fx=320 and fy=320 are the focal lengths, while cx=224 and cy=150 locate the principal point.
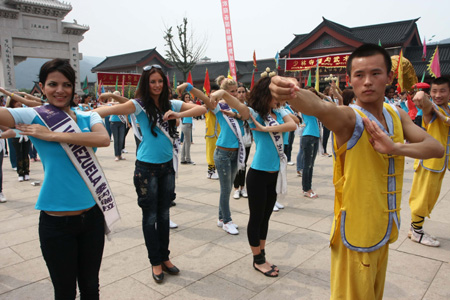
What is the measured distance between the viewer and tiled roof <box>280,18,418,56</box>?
25062mm

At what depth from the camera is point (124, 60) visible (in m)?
50.1

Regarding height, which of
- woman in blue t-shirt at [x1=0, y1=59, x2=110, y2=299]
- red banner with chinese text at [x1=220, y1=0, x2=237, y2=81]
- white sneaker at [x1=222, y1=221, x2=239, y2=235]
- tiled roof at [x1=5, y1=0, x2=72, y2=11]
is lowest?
white sneaker at [x1=222, y1=221, x2=239, y2=235]

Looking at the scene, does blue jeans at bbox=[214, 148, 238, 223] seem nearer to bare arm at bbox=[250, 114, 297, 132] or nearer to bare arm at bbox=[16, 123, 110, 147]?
bare arm at bbox=[250, 114, 297, 132]

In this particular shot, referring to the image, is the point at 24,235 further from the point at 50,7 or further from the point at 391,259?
the point at 50,7

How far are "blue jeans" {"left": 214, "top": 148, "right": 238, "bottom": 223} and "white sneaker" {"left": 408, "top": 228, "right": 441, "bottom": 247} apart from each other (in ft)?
7.65

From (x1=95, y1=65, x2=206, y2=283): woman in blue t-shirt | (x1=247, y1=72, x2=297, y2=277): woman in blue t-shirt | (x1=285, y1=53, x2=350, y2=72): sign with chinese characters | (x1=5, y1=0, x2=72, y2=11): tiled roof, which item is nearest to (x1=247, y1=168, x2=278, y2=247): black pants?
(x1=247, y1=72, x2=297, y2=277): woman in blue t-shirt

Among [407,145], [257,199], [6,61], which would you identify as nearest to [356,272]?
[407,145]

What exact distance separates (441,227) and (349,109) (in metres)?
3.85

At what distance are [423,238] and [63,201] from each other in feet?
13.2

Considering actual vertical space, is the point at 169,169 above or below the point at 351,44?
below

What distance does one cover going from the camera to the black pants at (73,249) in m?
2.01

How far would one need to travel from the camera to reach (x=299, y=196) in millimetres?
6027

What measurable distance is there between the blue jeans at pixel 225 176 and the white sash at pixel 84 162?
2.10 m

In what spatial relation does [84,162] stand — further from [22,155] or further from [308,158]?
[22,155]
